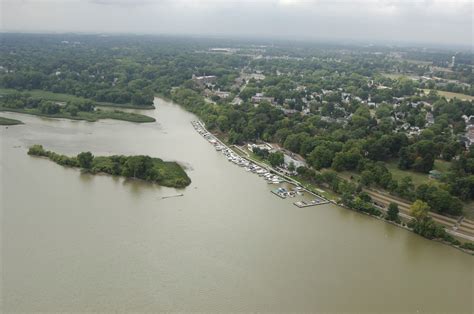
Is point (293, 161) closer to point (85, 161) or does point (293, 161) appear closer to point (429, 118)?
point (85, 161)

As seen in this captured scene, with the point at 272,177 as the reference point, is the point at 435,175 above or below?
above

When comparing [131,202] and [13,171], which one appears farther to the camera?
[13,171]

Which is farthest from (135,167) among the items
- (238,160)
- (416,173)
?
(416,173)

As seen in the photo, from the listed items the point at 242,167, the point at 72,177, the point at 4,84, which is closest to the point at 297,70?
the point at 4,84

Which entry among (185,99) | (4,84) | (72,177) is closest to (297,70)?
(185,99)

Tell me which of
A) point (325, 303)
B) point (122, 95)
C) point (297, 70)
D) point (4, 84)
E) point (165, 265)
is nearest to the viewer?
point (325, 303)

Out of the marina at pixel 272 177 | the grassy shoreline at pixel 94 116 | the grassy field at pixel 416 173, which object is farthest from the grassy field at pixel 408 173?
the grassy shoreline at pixel 94 116

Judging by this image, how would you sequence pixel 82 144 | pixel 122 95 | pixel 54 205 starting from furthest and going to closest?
1. pixel 122 95
2. pixel 82 144
3. pixel 54 205

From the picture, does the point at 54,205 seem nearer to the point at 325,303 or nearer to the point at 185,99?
the point at 325,303

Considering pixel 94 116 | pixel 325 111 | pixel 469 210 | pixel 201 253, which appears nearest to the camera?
pixel 201 253
